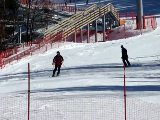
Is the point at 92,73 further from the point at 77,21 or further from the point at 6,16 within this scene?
the point at 6,16

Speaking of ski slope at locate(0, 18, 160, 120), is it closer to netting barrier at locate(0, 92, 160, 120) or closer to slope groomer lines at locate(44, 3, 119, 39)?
netting barrier at locate(0, 92, 160, 120)

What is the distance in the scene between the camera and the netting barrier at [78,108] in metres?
11.6

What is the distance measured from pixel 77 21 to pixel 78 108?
2396 cm

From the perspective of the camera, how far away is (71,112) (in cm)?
1206

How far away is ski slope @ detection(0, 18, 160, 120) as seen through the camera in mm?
15000

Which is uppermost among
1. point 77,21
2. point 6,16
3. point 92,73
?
point 6,16

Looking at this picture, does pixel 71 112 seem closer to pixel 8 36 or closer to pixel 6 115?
pixel 6 115

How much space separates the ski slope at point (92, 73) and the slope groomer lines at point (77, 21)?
2948mm

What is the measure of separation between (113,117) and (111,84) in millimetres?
4966

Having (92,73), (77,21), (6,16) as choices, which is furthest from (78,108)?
(6,16)

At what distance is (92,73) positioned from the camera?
19922 mm

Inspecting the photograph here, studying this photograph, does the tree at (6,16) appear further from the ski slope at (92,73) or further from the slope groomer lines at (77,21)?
the ski slope at (92,73)

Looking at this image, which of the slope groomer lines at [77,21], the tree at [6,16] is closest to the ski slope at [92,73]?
the slope groomer lines at [77,21]

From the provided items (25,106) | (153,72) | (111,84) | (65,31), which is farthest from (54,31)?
(25,106)
